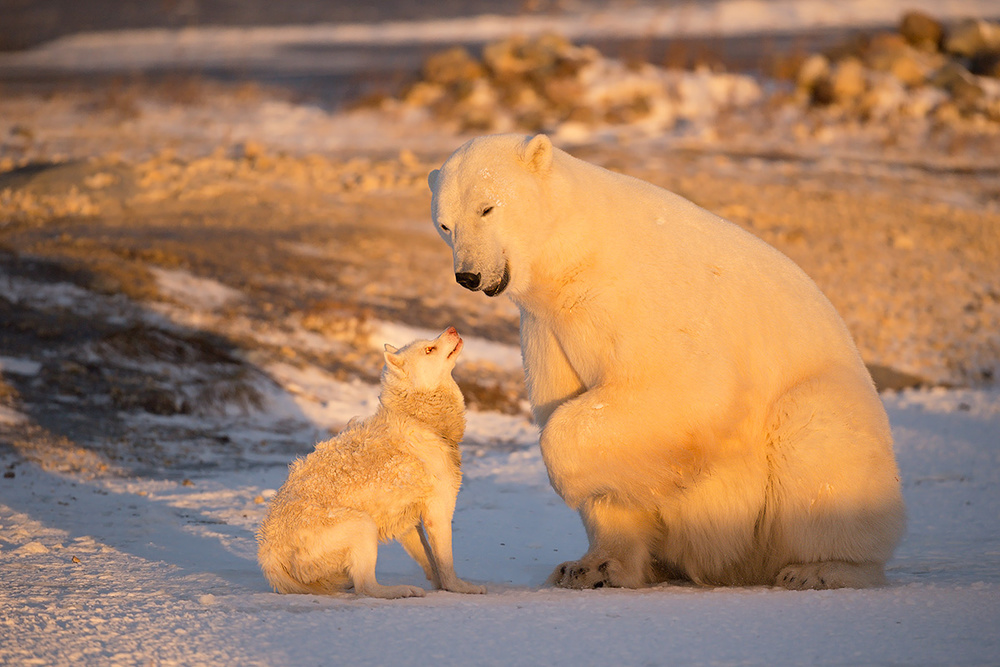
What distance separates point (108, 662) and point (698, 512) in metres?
2.47

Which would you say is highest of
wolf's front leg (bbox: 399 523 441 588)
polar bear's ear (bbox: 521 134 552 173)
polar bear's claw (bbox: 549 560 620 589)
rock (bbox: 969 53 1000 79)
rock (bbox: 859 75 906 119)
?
rock (bbox: 969 53 1000 79)

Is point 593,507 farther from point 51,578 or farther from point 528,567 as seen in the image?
point 51,578

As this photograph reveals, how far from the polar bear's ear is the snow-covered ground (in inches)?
73.0

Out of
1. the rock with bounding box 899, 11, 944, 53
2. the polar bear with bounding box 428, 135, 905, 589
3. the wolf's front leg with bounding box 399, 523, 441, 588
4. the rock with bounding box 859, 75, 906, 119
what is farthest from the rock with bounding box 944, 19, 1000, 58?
the wolf's front leg with bounding box 399, 523, 441, 588

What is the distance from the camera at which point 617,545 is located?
4625mm

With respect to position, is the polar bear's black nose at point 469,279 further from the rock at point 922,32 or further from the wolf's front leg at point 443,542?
the rock at point 922,32

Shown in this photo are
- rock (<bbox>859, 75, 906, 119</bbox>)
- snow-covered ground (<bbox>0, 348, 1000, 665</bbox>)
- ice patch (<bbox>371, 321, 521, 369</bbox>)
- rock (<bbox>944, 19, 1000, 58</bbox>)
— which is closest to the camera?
snow-covered ground (<bbox>0, 348, 1000, 665</bbox>)

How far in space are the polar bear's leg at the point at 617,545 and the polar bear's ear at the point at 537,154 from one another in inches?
60.3

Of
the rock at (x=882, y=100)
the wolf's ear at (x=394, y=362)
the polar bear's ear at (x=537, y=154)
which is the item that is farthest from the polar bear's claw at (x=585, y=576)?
the rock at (x=882, y=100)

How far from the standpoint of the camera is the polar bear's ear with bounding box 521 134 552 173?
14.4 feet

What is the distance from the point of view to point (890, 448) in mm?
4676

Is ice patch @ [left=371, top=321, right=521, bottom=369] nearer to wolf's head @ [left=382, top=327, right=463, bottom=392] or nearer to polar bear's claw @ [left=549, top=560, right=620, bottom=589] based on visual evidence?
wolf's head @ [left=382, top=327, right=463, bottom=392]

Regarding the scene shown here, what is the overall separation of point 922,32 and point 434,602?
983 inches

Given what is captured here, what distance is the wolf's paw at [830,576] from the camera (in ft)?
14.6
